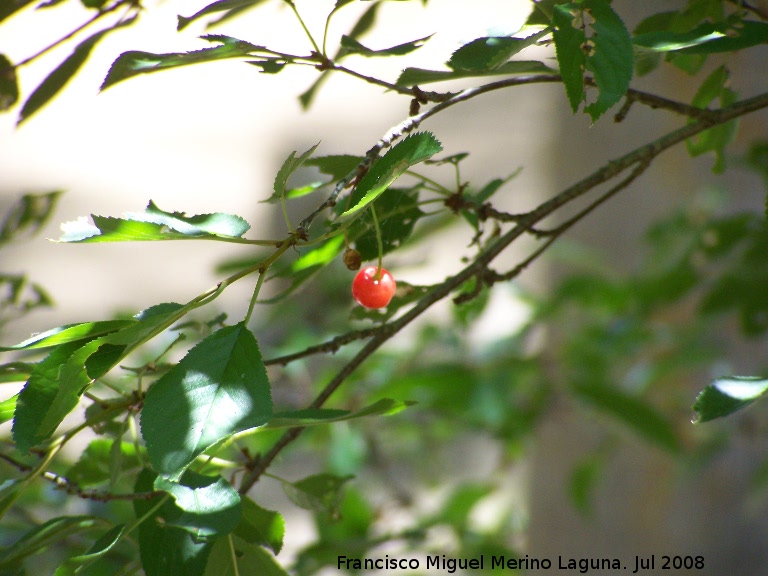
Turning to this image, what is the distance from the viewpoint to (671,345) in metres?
1.41

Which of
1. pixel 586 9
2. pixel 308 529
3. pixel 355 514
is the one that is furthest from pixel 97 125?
pixel 586 9

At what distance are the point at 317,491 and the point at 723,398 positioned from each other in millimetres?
325

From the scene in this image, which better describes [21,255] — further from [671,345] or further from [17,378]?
[17,378]

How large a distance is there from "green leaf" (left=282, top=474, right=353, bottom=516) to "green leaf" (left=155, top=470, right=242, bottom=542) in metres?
0.16

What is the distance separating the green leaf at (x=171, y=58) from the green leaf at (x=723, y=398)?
351 mm

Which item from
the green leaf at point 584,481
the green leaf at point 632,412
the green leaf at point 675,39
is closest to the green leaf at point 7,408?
the green leaf at point 675,39

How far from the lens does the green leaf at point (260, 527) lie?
547mm

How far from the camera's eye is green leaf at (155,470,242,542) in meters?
0.42

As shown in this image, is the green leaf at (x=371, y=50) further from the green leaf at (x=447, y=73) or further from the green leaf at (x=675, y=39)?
the green leaf at (x=675, y=39)

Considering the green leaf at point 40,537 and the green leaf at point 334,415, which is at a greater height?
the green leaf at point 334,415

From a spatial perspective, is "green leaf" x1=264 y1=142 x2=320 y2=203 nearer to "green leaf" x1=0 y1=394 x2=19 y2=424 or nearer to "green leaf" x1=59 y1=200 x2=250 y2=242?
"green leaf" x1=59 y1=200 x2=250 y2=242

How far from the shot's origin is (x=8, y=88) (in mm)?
708

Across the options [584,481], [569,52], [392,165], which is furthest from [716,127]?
[584,481]

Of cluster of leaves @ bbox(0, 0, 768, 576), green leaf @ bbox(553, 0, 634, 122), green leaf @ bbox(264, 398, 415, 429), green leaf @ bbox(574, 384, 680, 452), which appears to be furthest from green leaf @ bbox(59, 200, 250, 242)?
green leaf @ bbox(574, 384, 680, 452)
